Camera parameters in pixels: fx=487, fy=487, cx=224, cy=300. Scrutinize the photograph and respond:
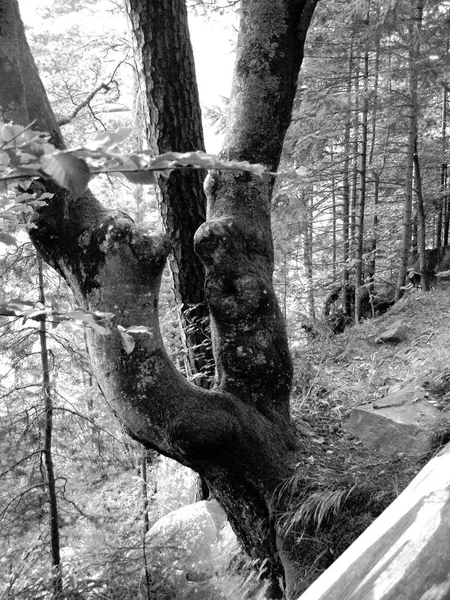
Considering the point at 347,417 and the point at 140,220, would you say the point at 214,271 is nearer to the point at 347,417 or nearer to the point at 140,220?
the point at 347,417

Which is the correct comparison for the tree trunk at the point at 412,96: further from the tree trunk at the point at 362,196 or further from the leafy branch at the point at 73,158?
the leafy branch at the point at 73,158

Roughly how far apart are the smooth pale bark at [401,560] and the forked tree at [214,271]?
1543 mm

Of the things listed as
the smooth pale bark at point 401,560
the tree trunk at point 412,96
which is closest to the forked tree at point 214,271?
Result: the smooth pale bark at point 401,560

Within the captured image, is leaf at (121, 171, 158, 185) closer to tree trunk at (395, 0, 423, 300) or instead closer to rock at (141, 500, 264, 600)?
rock at (141, 500, 264, 600)

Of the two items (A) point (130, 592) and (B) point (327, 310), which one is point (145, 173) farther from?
(B) point (327, 310)

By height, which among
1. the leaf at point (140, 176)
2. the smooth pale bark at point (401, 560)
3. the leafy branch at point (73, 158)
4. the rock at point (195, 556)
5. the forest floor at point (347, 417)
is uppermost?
the leafy branch at point (73, 158)

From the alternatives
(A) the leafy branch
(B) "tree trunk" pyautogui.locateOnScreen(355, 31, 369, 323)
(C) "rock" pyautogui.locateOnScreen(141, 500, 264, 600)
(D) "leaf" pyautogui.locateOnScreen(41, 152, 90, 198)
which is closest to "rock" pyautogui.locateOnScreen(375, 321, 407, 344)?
(B) "tree trunk" pyautogui.locateOnScreen(355, 31, 369, 323)

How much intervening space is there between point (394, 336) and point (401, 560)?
6.10m

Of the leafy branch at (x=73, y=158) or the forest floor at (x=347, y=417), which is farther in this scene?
the forest floor at (x=347, y=417)

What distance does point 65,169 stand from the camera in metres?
0.83

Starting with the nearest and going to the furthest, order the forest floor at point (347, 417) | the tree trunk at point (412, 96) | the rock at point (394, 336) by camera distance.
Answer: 1. the forest floor at point (347, 417)
2. the rock at point (394, 336)
3. the tree trunk at point (412, 96)

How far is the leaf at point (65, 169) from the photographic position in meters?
0.83

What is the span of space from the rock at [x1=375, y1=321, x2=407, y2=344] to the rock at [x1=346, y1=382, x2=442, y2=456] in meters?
2.74

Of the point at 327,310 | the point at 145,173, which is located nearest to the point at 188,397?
the point at 145,173
